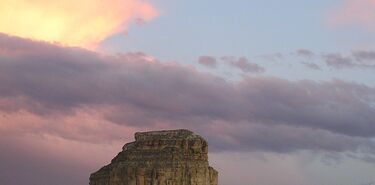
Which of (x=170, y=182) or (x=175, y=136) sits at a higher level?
(x=175, y=136)

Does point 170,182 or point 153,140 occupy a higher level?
point 153,140

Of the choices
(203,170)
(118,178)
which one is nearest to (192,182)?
(203,170)

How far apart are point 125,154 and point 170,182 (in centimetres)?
1715

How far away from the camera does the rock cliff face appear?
18788 centimetres

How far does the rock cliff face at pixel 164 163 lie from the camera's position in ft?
616

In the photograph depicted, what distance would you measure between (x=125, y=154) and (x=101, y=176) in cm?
922

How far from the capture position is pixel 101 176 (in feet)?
654

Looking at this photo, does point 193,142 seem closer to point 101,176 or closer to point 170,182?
point 170,182

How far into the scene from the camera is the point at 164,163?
622ft

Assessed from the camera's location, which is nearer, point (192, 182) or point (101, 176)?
point (192, 182)

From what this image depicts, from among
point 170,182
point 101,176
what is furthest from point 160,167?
point 101,176

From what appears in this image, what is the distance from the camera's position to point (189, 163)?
190 m

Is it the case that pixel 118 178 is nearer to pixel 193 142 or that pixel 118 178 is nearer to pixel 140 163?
pixel 140 163

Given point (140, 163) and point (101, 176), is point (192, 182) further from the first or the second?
point (101, 176)
